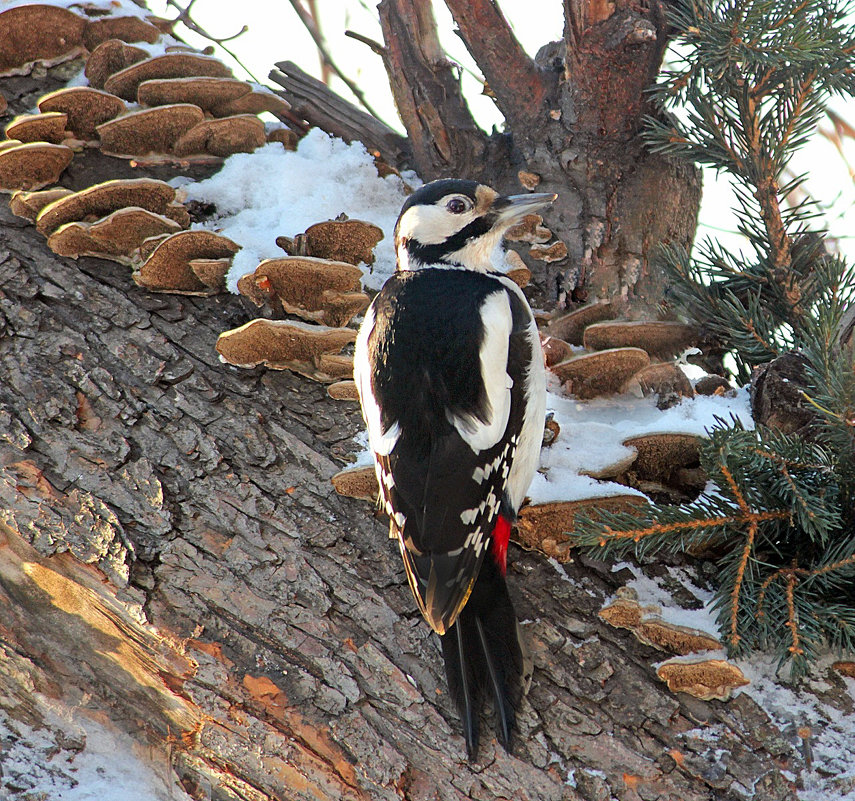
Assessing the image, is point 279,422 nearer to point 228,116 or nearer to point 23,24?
point 228,116

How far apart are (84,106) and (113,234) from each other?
0.55 metres

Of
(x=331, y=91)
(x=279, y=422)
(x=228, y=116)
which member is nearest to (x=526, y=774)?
(x=279, y=422)

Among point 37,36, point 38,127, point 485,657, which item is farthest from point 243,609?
point 37,36

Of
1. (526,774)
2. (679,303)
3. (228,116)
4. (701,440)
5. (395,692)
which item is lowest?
(526,774)

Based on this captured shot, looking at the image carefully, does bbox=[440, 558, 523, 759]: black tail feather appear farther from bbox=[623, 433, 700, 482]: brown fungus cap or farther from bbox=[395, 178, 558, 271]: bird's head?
bbox=[395, 178, 558, 271]: bird's head

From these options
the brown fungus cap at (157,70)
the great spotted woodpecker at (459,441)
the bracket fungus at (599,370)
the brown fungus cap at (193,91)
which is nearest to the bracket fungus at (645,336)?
the bracket fungus at (599,370)

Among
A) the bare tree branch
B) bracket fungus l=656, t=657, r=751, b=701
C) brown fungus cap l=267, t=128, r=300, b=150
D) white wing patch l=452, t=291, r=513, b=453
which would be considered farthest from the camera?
the bare tree branch

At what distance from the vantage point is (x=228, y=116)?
2.76 meters

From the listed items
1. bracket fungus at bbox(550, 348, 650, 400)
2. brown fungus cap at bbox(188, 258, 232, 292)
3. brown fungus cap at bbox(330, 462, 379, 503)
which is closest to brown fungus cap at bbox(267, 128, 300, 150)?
brown fungus cap at bbox(188, 258, 232, 292)

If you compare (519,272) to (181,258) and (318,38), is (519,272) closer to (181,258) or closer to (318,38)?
(181,258)

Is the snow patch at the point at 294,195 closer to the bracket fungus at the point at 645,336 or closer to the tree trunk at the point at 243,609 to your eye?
the tree trunk at the point at 243,609

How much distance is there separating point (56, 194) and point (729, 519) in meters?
2.06

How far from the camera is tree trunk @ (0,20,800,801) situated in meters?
1.76

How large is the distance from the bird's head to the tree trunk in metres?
0.65
